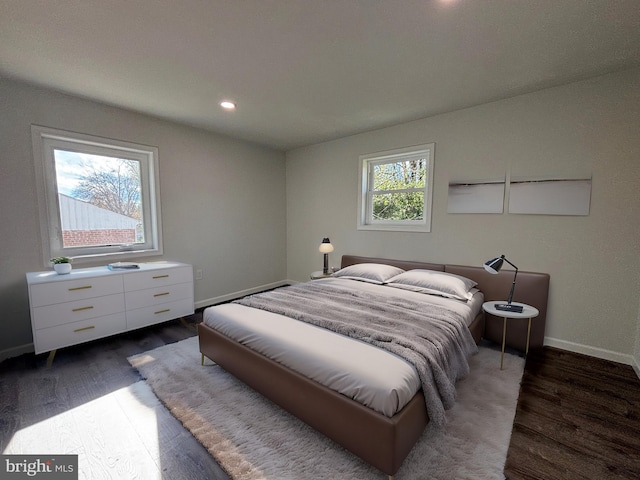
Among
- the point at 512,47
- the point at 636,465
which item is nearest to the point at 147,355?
the point at 636,465

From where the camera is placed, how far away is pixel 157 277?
2.83m

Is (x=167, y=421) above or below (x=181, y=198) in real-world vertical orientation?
below

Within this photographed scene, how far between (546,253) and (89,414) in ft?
12.7

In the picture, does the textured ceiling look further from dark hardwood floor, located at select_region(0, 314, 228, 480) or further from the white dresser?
dark hardwood floor, located at select_region(0, 314, 228, 480)

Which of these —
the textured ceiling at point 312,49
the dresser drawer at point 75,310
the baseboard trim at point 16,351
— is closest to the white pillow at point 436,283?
the textured ceiling at point 312,49

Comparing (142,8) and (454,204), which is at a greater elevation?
(142,8)

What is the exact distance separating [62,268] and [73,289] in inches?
10.5

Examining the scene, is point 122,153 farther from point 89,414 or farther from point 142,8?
point 89,414

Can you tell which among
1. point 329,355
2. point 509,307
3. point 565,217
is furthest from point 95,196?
point 565,217

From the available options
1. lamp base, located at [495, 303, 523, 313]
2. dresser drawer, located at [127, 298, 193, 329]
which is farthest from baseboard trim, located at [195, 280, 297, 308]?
lamp base, located at [495, 303, 523, 313]

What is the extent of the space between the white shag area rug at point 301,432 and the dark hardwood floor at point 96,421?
9 centimetres

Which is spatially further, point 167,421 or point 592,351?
point 592,351

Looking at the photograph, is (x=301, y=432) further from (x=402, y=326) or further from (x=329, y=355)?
(x=402, y=326)

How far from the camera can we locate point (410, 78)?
7.38ft
